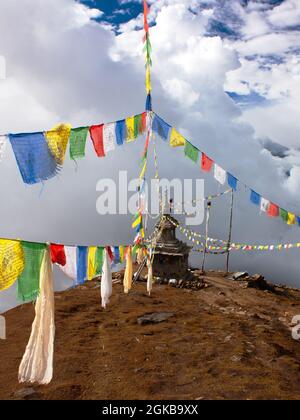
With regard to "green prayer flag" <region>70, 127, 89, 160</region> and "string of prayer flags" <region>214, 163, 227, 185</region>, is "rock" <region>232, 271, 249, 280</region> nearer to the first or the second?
"string of prayer flags" <region>214, 163, 227, 185</region>

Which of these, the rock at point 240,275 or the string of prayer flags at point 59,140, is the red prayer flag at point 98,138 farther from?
the rock at point 240,275

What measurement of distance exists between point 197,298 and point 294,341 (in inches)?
264

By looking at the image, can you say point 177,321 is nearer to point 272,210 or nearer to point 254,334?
point 254,334

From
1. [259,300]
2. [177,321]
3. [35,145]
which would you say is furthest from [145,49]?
[259,300]

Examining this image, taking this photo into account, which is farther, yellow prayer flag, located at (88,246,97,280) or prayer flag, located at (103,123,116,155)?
prayer flag, located at (103,123,116,155)

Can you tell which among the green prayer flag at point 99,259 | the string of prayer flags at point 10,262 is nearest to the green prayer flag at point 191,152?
the green prayer flag at point 99,259

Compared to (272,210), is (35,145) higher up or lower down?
higher up

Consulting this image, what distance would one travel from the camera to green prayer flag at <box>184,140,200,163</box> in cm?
1390

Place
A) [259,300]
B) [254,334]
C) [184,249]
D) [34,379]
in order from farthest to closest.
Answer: [184,249]
[259,300]
[254,334]
[34,379]

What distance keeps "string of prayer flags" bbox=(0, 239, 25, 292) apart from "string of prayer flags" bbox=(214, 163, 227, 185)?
10.2 m

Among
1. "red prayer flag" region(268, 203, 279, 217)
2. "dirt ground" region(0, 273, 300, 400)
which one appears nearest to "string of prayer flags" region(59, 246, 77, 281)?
"dirt ground" region(0, 273, 300, 400)

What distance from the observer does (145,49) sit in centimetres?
1277

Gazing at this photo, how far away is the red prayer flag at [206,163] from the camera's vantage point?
47.7 feet

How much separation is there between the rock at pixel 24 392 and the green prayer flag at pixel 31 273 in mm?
3961
